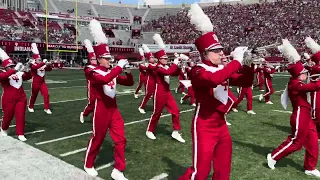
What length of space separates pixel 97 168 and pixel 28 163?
117 centimetres


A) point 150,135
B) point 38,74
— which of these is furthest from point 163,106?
point 38,74

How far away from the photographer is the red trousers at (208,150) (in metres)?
3.54

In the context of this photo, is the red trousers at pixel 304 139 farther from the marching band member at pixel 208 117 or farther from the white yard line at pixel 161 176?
the marching band member at pixel 208 117

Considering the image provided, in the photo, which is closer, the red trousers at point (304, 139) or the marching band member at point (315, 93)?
the red trousers at point (304, 139)

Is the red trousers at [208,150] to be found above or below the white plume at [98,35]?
below

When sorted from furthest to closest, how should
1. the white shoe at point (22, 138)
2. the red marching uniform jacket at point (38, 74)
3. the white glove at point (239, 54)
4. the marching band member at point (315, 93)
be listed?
the red marching uniform jacket at point (38, 74)
the white shoe at point (22, 138)
the marching band member at point (315, 93)
the white glove at point (239, 54)

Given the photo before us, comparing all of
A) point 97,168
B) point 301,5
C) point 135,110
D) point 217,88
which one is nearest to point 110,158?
point 97,168

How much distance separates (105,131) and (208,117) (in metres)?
1.93

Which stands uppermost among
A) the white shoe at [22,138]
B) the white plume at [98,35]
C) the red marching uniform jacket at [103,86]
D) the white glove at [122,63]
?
the white plume at [98,35]

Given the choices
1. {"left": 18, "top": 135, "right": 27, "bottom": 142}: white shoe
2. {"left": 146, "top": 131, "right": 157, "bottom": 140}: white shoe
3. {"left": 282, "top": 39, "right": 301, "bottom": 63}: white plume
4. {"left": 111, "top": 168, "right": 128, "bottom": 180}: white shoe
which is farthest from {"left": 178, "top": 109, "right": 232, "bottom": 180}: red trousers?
{"left": 18, "top": 135, "right": 27, "bottom": 142}: white shoe

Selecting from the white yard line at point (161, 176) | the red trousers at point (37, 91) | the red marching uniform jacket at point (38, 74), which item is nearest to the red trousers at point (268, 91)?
the red trousers at point (37, 91)

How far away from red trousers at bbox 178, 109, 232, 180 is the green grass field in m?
1.38

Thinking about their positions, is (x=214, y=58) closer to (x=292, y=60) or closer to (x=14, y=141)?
(x=292, y=60)

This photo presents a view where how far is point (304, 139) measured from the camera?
5180 mm
